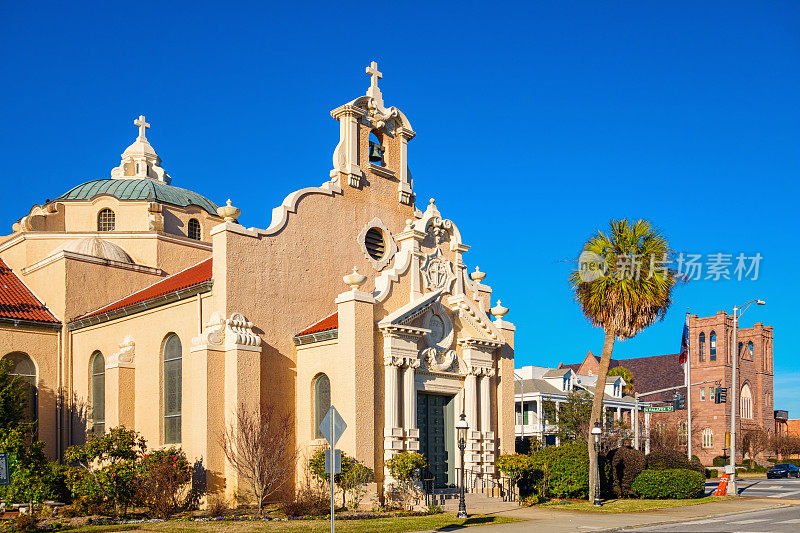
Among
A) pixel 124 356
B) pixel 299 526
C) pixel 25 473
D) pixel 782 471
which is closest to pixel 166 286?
pixel 124 356

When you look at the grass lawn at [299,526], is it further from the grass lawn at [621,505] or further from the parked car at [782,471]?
the parked car at [782,471]

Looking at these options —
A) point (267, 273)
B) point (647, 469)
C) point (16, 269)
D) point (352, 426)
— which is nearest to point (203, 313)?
point (267, 273)

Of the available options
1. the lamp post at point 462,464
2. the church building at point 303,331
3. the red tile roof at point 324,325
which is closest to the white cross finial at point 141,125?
the church building at point 303,331

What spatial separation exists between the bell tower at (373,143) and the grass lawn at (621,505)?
11.8 meters

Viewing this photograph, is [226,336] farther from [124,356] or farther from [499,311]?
[499,311]

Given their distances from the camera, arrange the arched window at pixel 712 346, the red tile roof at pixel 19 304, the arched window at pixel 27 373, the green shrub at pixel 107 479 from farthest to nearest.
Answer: the arched window at pixel 712 346 → the red tile roof at pixel 19 304 → the arched window at pixel 27 373 → the green shrub at pixel 107 479

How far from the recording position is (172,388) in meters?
26.7

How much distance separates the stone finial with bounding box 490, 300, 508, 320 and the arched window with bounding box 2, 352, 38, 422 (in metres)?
16.4

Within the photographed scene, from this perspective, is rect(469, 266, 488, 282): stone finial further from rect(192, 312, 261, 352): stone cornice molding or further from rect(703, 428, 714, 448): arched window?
rect(703, 428, 714, 448): arched window

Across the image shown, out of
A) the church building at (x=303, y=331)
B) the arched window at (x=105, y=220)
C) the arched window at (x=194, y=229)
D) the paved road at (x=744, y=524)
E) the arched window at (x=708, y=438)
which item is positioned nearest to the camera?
the paved road at (x=744, y=524)

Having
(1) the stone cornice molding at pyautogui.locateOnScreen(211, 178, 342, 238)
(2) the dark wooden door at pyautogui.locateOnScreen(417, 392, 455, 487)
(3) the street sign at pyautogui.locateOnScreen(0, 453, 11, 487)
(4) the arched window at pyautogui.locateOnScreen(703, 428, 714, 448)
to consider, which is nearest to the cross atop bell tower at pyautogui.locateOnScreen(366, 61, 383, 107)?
(1) the stone cornice molding at pyautogui.locateOnScreen(211, 178, 342, 238)

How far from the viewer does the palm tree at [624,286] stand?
2848cm

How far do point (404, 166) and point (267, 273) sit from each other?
7.81 metres

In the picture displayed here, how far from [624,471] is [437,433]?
8.28 meters
